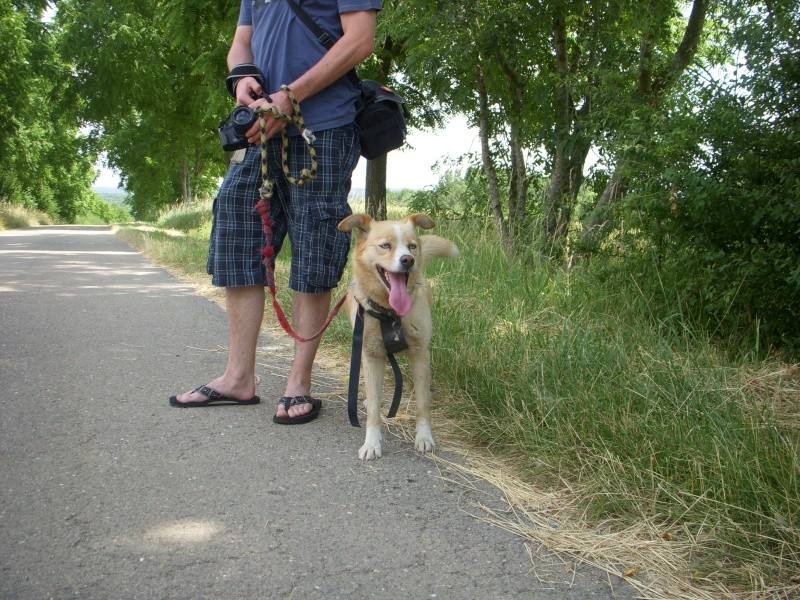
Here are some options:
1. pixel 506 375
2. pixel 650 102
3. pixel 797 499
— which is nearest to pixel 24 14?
pixel 650 102

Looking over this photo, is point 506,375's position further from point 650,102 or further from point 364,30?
point 650,102

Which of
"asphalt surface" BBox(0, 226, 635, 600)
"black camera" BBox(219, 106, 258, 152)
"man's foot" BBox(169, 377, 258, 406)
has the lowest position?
"asphalt surface" BBox(0, 226, 635, 600)

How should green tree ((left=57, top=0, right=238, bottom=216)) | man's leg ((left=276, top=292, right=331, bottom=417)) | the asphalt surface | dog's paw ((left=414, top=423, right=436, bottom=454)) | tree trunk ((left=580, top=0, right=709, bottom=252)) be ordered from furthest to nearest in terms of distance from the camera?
green tree ((left=57, top=0, right=238, bottom=216)) < tree trunk ((left=580, top=0, right=709, bottom=252)) < man's leg ((left=276, top=292, right=331, bottom=417)) < dog's paw ((left=414, top=423, right=436, bottom=454)) < the asphalt surface

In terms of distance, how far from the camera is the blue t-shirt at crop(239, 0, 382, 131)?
358cm

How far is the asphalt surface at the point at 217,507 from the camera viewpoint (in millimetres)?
2141

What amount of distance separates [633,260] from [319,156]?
2885mm

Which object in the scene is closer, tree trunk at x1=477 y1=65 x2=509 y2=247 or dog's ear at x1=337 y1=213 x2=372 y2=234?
dog's ear at x1=337 y1=213 x2=372 y2=234

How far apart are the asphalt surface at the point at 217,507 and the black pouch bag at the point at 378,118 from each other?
1.46 m

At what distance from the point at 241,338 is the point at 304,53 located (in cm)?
150

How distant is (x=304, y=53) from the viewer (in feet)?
11.8

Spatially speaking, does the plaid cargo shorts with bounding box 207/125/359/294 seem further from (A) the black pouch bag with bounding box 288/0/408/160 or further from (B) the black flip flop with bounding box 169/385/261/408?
(B) the black flip flop with bounding box 169/385/261/408

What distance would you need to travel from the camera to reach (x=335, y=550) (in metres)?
2.33

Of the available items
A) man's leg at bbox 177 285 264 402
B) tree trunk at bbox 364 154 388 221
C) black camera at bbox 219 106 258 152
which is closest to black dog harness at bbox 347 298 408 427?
man's leg at bbox 177 285 264 402

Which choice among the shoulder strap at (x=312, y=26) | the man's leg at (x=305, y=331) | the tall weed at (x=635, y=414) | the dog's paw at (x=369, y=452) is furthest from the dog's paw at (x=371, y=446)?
the shoulder strap at (x=312, y=26)
